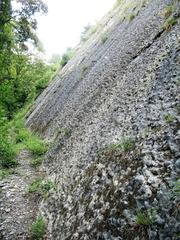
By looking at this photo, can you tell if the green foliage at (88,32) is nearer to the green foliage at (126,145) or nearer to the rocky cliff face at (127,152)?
the rocky cliff face at (127,152)

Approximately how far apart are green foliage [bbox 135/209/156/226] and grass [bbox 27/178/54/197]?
424 centimetres

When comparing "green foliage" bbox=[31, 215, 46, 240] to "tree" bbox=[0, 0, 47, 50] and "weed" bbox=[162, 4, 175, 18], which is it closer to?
"weed" bbox=[162, 4, 175, 18]

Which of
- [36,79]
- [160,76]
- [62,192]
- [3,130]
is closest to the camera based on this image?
[160,76]

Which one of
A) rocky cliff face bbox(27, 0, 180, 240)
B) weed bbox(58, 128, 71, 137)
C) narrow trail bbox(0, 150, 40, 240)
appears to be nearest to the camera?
rocky cliff face bbox(27, 0, 180, 240)

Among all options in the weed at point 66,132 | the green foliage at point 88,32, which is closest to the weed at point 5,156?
the weed at point 66,132

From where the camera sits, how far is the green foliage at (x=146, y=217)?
409cm

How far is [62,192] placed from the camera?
7418 mm

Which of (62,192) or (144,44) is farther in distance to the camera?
(144,44)

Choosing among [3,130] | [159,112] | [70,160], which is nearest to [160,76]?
[159,112]

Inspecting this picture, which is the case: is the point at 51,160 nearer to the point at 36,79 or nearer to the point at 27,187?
the point at 27,187

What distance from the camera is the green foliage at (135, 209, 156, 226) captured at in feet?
13.4

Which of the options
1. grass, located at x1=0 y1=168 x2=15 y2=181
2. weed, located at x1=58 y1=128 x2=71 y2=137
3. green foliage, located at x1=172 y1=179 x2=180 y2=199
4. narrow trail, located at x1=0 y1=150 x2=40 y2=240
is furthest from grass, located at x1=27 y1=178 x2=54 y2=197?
green foliage, located at x1=172 y1=179 x2=180 y2=199

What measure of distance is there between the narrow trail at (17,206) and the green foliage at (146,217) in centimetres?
317

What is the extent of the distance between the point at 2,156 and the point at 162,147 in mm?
7712
